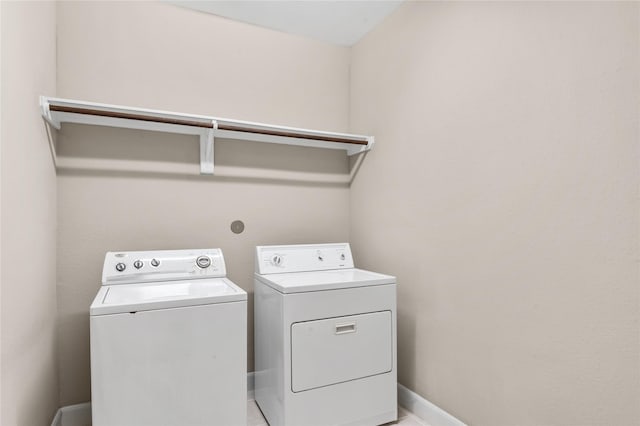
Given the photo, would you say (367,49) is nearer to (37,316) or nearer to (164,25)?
(164,25)

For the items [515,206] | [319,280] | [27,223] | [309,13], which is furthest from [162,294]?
[309,13]

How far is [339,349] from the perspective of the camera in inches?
71.2

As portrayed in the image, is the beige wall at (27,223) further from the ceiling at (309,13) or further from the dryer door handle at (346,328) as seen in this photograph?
the dryer door handle at (346,328)

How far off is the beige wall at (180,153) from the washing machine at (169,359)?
0.52 m

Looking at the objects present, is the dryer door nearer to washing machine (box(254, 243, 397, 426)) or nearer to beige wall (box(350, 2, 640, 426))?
washing machine (box(254, 243, 397, 426))

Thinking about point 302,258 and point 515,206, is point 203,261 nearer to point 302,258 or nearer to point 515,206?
point 302,258

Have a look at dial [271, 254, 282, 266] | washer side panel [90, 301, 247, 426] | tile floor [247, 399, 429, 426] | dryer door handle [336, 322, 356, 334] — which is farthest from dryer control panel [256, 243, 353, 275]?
tile floor [247, 399, 429, 426]

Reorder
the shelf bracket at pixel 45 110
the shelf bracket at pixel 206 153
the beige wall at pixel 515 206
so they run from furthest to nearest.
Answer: the shelf bracket at pixel 206 153 < the shelf bracket at pixel 45 110 < the beige wall at pixel 515 206

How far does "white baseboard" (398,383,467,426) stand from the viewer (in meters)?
1.81

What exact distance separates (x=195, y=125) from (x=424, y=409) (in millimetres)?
2010

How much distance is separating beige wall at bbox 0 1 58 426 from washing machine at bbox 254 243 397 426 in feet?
3.31

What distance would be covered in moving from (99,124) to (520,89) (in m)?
2.09

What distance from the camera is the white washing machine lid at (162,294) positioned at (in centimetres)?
139

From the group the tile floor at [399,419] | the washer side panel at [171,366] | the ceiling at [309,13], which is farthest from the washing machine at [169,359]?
the ceiling at [309,13]
